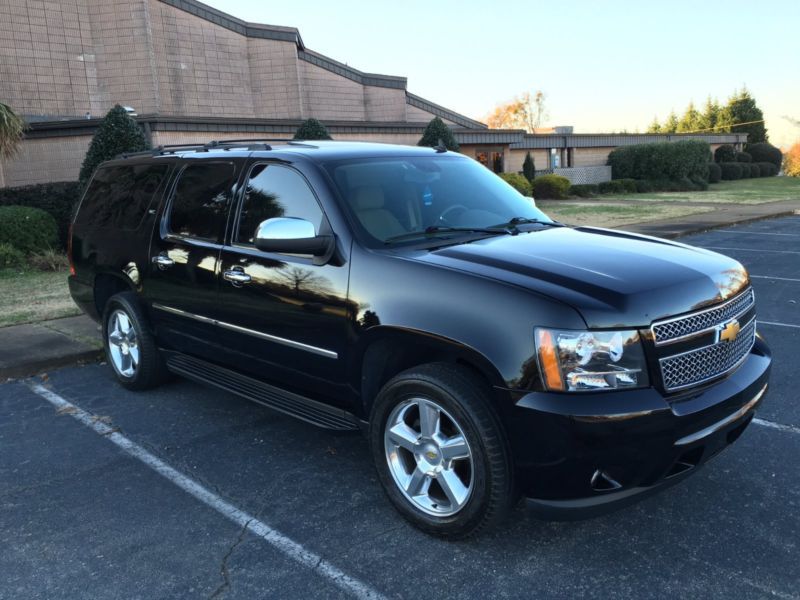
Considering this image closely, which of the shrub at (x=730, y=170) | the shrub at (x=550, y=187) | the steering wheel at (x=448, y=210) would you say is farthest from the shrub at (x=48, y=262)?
the shrub at (x=730, y=170)

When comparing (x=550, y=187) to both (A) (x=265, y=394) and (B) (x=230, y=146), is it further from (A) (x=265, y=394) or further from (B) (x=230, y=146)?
(A) (x=265, y=394)

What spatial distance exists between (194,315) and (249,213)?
868 mm

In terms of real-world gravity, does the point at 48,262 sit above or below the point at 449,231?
below

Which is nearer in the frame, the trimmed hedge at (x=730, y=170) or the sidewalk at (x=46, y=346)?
the sidewalk at (x=46, y=346)

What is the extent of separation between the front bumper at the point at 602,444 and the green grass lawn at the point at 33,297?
690cm

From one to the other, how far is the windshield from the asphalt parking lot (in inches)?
57.9

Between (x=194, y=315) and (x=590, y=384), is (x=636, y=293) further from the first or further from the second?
(x=194, y=315)

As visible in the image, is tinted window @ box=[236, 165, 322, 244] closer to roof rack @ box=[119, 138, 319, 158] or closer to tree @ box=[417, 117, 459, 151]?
roof rack @ box=[119, 138, 319, 158]

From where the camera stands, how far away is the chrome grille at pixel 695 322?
2955mm

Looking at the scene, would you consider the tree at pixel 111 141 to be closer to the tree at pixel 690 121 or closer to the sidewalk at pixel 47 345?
the sidewalk at pixel 47 345

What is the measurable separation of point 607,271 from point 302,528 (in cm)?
195

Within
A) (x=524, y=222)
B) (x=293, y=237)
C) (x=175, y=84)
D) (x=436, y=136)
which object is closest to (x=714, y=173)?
(x=436, y=136)

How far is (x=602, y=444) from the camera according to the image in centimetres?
277

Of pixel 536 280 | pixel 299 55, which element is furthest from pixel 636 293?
pixel 299 55
